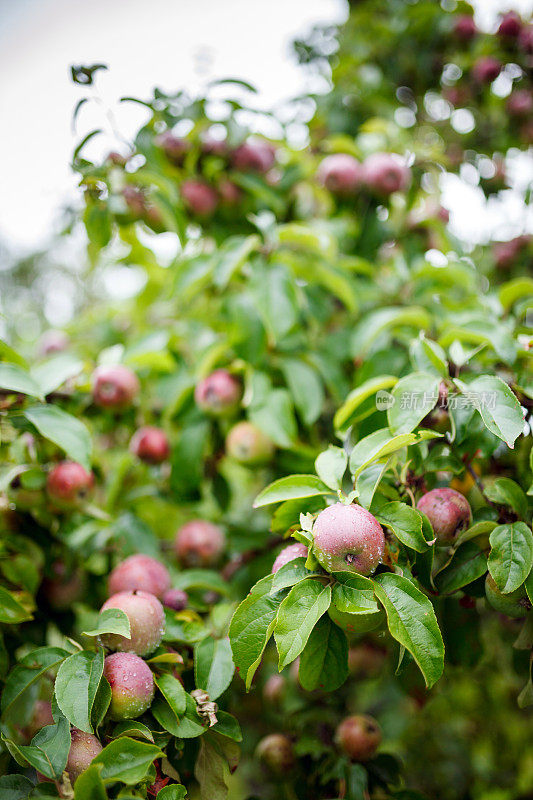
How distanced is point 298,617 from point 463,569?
0.91 feet

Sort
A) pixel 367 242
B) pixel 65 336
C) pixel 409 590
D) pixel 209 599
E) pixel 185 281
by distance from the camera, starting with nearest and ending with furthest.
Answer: pixel 409 590
pixel 209 599
pixel 185 281
pixel 367 242
pixel 65 336

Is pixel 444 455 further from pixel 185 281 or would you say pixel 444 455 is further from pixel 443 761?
pixel 443 761

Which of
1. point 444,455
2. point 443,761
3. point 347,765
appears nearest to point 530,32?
point 444,455

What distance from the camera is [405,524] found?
0.76 m

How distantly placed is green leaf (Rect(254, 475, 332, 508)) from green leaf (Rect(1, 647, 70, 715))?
373 mm

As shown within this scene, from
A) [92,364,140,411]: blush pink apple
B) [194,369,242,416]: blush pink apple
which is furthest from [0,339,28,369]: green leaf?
[194,369,242,416]: blush pink apple

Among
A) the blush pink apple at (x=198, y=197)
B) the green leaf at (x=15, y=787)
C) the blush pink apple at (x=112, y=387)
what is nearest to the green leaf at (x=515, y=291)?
the blush pink apple at (x=198, y=197)

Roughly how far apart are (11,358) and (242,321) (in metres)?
0.48

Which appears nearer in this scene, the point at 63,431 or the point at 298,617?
the point at 298,617

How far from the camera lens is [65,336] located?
1.90 metres

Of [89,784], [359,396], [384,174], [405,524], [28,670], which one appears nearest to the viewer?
[89,784]

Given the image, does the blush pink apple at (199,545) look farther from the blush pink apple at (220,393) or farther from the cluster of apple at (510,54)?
the cluster of apple at (510,54)

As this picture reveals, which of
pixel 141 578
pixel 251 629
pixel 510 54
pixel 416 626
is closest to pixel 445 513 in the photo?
pixel 416 626

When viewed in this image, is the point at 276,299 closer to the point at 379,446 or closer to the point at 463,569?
the point at 379,446
